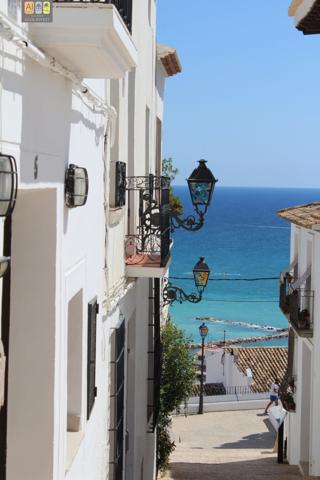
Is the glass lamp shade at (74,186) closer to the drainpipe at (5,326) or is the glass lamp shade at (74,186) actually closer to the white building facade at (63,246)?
the white building facade at (63,246)

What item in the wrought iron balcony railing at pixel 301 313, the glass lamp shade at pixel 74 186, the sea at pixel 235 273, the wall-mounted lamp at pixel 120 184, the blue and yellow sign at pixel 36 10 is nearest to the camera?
the blue and yellow sign at pixel 36 10

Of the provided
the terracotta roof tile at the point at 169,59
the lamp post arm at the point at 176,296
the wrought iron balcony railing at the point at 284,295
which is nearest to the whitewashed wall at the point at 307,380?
the wrought iron balcony railing at the point at 284,295

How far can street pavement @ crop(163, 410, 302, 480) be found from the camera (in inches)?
697

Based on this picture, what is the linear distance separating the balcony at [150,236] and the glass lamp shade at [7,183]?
646 cm

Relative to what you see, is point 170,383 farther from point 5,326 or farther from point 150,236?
point 5,326

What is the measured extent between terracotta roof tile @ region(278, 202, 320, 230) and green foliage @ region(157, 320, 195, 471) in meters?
3.52

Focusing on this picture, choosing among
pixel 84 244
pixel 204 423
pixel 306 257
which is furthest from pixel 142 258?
pixel 204 423

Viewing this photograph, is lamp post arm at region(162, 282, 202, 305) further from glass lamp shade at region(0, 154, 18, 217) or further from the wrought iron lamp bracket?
glass lamp shade at region(0, 154, 18, 217)

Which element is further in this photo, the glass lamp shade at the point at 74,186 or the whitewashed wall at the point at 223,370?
the whitewashed wall at the point at 223,370

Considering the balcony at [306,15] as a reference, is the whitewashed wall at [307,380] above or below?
below

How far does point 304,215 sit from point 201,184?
8.56 meters

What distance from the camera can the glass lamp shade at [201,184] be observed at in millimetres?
10609

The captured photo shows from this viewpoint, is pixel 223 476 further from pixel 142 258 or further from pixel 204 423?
pixel 204 423

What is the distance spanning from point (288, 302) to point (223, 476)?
15.3ft
